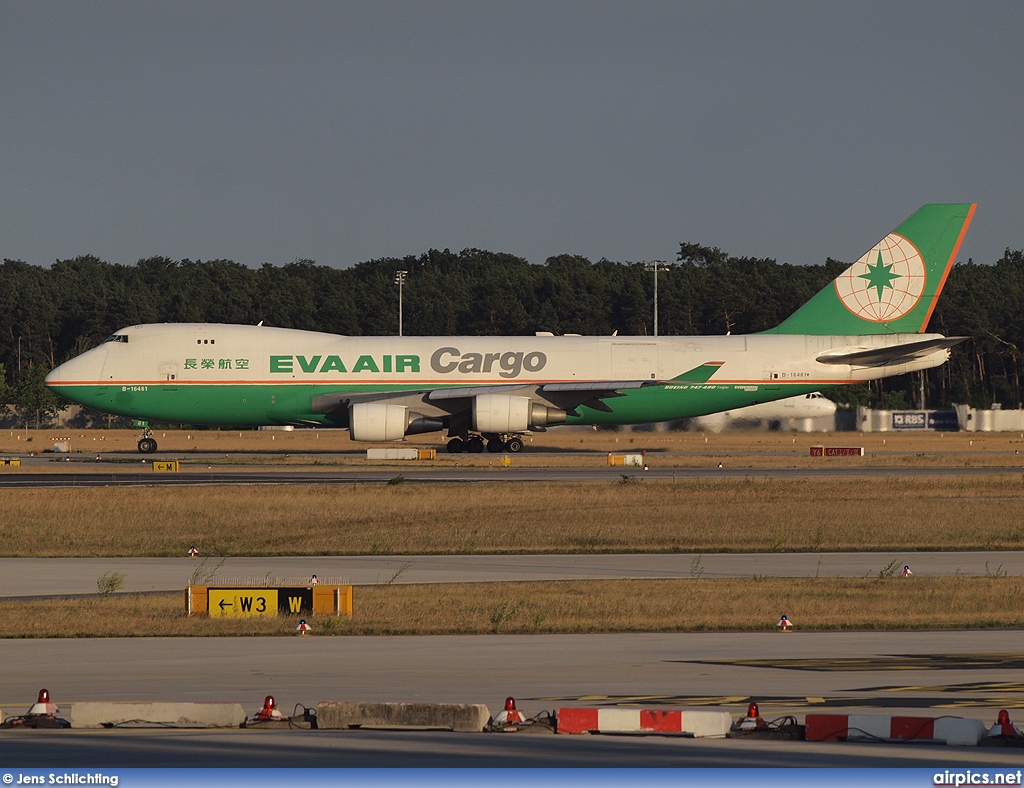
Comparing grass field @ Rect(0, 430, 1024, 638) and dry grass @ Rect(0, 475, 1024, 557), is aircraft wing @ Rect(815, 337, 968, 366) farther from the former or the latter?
dry grass @ Rect(0, 475, 1024, 557)

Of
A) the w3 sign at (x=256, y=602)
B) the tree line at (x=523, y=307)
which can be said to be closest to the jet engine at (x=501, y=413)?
the w3 sign at (x=256, y=602)

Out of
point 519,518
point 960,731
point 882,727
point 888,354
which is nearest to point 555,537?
point 519,518

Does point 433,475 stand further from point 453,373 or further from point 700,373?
point 700,373

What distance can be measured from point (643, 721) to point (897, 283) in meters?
44.2

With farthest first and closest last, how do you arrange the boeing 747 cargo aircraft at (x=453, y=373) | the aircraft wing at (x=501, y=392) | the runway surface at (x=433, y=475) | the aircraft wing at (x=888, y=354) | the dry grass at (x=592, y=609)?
the boeing 747 cargo aircraft at (x=453, y=373)
the aircraft wing at (x=888, y=354)
the aircraft wing at (x=501, y=392)
the runway surface at (x=433, y=475)
the dry grass at (x=592, y=609)

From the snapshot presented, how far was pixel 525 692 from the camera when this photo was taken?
484 inches

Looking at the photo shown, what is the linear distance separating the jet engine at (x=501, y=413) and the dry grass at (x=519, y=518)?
Answer: 41.7 ft

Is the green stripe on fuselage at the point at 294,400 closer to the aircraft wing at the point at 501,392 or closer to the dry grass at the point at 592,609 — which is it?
the aircraft wing at the point at 501,392

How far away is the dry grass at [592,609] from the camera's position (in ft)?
55.4

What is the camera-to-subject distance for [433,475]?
1539 inches

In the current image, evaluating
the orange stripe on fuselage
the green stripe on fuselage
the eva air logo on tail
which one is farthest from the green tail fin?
the green stripe on fuselage

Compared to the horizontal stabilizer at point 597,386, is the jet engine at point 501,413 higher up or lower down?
lower down

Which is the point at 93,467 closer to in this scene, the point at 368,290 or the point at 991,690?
the point at 991,690

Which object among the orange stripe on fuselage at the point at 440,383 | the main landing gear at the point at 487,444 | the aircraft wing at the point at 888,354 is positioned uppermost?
the aircraft wing at the point at 888,354
